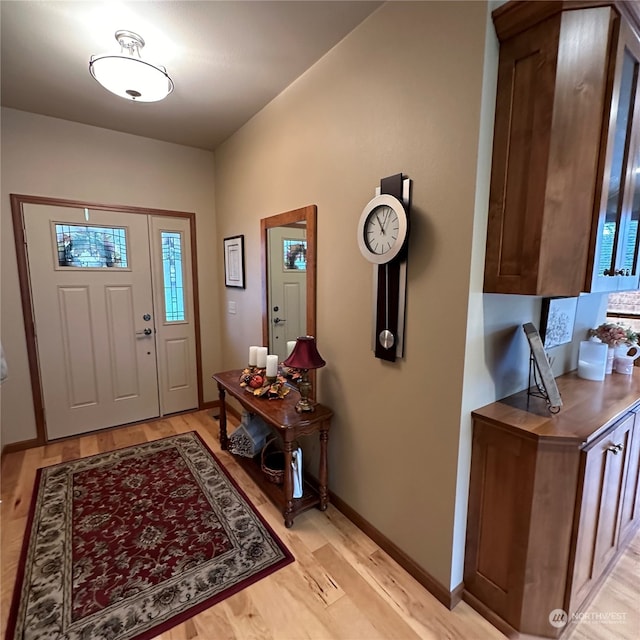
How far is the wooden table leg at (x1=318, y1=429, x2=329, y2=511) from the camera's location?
208 centimetres

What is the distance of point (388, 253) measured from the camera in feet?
5.11

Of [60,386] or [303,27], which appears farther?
[60,386]

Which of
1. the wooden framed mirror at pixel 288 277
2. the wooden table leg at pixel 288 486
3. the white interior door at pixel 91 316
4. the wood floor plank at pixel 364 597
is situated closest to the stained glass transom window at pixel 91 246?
the white interior door at pixel 91 316

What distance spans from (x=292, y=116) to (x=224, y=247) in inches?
62.1

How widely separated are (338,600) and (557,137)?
6.95 ft

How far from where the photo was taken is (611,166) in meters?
1.39

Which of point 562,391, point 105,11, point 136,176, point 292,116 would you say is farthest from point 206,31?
point 562,391

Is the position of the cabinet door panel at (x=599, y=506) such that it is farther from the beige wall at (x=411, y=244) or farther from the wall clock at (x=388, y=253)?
the wall clock at (x=388, y=253)

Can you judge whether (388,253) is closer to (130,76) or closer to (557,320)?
(557,320)

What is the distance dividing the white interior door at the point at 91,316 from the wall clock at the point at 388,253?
2546mm

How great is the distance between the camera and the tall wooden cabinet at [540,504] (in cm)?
131

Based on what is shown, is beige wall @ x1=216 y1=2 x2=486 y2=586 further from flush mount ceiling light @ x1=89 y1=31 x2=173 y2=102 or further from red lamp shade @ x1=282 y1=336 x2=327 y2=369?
flush mount ceiling light @ x1=89 y1=31 x2=173 y2=102

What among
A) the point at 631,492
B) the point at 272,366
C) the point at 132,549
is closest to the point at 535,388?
the point at 631,492

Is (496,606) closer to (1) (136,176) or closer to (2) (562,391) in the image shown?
(2) (562,391)
